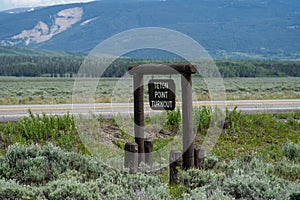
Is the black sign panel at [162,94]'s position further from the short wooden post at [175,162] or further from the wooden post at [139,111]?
the short wooden post at [175,162]

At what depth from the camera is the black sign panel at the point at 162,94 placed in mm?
7492

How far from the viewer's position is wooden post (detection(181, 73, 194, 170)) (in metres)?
7.27

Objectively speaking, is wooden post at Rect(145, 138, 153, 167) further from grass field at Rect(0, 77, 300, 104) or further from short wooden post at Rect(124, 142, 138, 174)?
grass field at Rect(0, 77, 300, 104)

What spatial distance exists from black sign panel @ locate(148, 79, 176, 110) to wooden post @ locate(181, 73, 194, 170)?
0.23 m

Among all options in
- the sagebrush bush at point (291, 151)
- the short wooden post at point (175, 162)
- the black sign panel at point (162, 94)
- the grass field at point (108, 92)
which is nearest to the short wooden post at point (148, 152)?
the short wooden post at point (175, 162)

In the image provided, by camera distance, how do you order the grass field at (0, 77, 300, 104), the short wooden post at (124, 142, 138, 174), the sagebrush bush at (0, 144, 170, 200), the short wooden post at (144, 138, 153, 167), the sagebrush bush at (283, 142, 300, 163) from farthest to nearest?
the grass field at (0, 77, 300, 104), the sagebrush bush at (283, 142, 300, 163), the short wooden post at (144, 138, 153, 167), the short wooden post at (124, 142, 138, 174), the sagebrush bush at (0, 144, 170, 200)

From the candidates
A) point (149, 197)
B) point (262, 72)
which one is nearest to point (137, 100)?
point (149, 197)

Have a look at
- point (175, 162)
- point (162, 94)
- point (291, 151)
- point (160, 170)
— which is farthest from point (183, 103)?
point (291, 151)

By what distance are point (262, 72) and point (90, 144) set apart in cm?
7004

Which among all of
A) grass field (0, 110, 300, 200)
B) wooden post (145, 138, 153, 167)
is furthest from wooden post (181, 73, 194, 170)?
wooden post (145, 138, 153, 167)

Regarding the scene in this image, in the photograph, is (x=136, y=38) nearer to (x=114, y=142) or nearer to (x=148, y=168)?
(x=148, y=168)

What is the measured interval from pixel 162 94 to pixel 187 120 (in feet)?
2.02

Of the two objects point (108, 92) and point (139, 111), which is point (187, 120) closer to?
point (139, 111)

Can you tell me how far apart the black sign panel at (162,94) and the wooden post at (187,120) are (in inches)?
9.2
